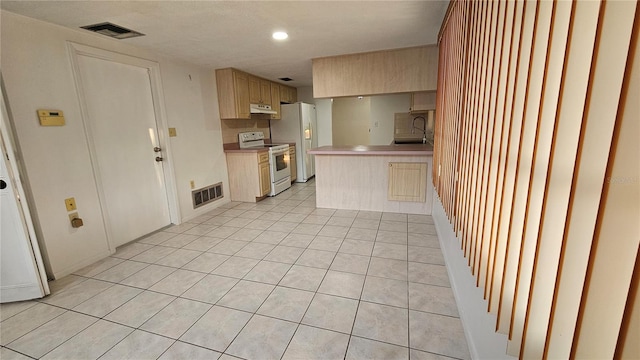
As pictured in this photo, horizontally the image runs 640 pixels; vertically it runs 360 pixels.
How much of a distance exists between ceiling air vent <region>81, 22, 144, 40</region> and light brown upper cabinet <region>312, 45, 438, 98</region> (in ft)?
7.08

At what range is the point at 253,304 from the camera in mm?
1922

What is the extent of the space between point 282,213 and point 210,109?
2.06m

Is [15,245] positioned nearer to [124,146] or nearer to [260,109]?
[124,146]

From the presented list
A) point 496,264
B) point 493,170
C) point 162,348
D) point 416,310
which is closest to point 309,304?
point 416,310

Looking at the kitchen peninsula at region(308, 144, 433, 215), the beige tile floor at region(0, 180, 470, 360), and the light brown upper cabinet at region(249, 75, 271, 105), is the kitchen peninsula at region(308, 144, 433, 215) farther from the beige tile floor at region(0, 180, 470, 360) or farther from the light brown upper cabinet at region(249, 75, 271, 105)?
the light brown upper cabinet at region(249, 75, 271, 105)

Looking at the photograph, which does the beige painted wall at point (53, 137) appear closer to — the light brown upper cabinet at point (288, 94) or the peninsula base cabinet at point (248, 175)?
the peninsula base cabinet at point (248, 175)

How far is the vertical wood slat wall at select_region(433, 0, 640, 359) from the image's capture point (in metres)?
0.47

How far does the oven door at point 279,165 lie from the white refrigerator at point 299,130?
20.7 inches

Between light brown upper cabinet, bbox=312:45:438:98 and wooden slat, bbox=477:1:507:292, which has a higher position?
light brown upper cabinet, bbox=312:45:438:98

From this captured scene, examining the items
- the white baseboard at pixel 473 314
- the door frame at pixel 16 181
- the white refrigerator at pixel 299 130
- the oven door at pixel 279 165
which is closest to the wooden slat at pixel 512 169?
the white baseboard at pixel 473 314

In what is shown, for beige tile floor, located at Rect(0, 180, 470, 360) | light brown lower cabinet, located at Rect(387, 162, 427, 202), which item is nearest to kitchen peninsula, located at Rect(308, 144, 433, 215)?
light brown lower cabinet, located at Rect(387, 162, 427, 202)

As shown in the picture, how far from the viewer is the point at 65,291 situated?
7.11 ft

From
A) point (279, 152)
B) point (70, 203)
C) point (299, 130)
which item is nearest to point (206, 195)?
point (279, 152)

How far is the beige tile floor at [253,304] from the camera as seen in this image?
5.11ft
